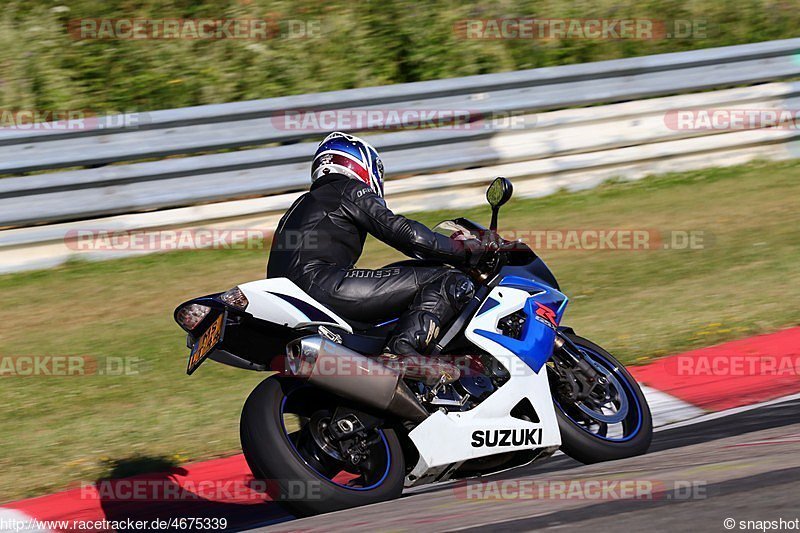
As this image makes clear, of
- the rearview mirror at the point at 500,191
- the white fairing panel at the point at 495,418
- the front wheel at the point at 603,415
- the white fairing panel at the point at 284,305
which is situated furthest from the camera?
the front wheel at the point at 603,415

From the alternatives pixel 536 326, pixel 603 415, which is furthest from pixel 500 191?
pixel 603 415

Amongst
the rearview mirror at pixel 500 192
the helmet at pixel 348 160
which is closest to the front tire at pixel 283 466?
the helmet at pixel 348 160

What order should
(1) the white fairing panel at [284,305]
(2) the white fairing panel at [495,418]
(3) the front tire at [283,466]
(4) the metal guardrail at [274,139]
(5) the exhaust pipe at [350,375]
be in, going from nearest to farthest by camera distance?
(3) the front tire at [283,466] < (5) the exhaust pipe at [350,375] < (1) the white fairing panel at [284,305] < (2) the white fairing panel at [495,418] < (4) the metal guardrail at [274,139]

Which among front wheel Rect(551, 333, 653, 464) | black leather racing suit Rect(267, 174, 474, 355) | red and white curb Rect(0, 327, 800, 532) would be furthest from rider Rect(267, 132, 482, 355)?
red and white curb Rect(0, 327, 800, 532)

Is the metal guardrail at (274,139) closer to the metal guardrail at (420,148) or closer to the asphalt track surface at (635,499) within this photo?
the metal guardrail at (420,148)

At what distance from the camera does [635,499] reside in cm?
359

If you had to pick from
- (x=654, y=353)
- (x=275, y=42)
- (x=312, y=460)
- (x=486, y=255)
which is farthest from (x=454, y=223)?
(x=275, y=42)

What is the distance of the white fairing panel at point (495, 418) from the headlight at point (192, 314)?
1.03 meters

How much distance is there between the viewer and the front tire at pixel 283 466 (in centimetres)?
411

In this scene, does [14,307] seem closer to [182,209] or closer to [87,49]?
[182,209]

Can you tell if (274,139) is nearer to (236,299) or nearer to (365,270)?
(365,270)

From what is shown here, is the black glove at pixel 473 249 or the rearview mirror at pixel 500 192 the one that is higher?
the rearview mirror at pixel 500 192

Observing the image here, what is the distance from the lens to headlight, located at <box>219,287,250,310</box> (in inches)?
168

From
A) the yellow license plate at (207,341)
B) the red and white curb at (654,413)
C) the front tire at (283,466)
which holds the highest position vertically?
the yellow license plate at (207,341)
